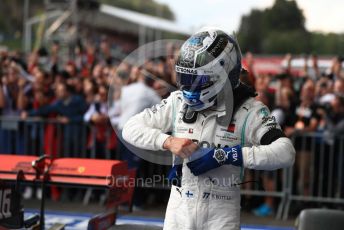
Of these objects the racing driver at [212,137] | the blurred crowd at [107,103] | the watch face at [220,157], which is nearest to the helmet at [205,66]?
the racing driver at [212,137]

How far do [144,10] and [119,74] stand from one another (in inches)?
781

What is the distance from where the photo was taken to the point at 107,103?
8.16 metres

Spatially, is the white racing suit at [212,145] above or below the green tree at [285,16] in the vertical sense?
below

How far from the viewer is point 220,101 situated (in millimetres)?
3186

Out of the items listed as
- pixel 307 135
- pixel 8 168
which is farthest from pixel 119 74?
pixel 8 168

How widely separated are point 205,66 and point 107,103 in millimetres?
5200

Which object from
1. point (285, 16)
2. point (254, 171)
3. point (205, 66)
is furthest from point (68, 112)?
point (285, 16)

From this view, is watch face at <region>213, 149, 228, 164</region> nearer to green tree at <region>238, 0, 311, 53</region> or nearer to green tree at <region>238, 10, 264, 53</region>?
green tree at <region>238, 0, 311, 53</region>

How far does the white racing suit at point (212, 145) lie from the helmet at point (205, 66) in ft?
0.45

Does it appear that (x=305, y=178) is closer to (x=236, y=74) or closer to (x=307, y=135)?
(x=307, y=135)

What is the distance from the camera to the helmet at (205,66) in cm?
307

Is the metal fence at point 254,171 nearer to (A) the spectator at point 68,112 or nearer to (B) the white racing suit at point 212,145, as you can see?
(A) the spectator at point 68,112

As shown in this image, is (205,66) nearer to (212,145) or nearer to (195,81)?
(195,81)

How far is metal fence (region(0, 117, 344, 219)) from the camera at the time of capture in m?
7.66
